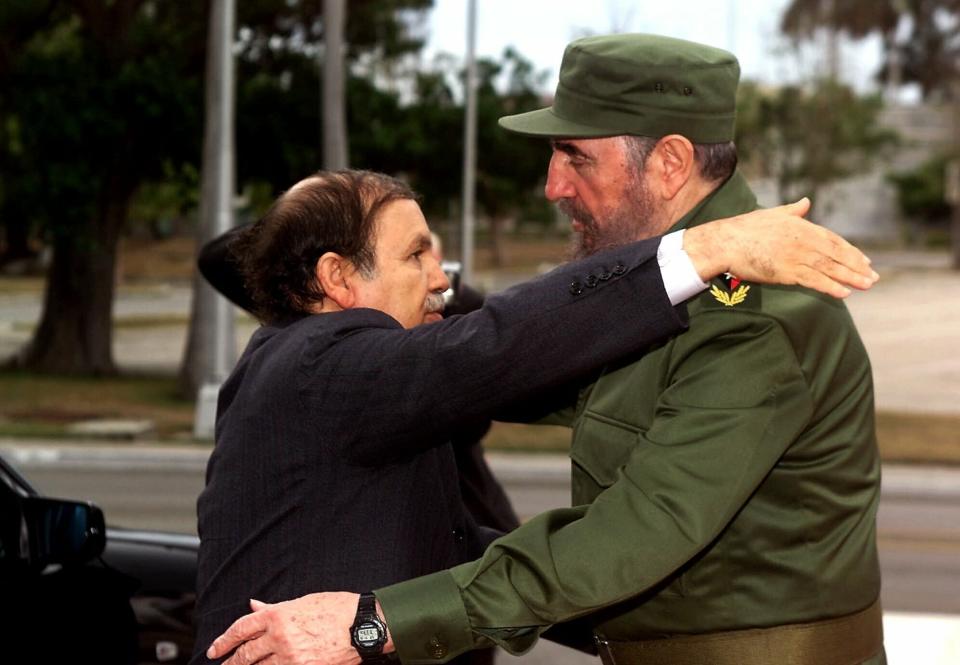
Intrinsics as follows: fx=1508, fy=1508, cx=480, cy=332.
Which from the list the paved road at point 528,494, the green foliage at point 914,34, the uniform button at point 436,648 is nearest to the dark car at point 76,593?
the uniform button at point 436,648

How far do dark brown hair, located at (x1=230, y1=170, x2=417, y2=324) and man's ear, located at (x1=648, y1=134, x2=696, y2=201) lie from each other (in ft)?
1.33

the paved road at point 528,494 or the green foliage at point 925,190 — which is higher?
the paved road at point 528,494

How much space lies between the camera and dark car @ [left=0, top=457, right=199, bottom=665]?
121 inches

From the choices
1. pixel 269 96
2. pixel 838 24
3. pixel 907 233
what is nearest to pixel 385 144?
pixel 269 96

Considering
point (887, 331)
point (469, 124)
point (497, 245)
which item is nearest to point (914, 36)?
point (497, 245)

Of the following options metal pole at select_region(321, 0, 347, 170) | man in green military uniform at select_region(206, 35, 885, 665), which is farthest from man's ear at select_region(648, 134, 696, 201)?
metal pole at select_region(321, 0, 347, 170)

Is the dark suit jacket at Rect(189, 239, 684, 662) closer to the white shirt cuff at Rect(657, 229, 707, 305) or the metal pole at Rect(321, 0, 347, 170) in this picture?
the white shirt cuff at Rect(657, 229, 707, 305)

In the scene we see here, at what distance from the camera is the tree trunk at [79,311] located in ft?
78.3

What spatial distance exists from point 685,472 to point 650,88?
0.61m

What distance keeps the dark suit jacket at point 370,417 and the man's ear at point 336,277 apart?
7cm

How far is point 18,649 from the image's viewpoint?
300 cm

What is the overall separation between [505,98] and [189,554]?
22887 mm

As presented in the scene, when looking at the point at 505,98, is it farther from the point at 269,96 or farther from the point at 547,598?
the point at 547,598

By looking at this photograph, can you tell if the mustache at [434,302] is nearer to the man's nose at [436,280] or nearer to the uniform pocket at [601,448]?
the man's nose at [436,280]
